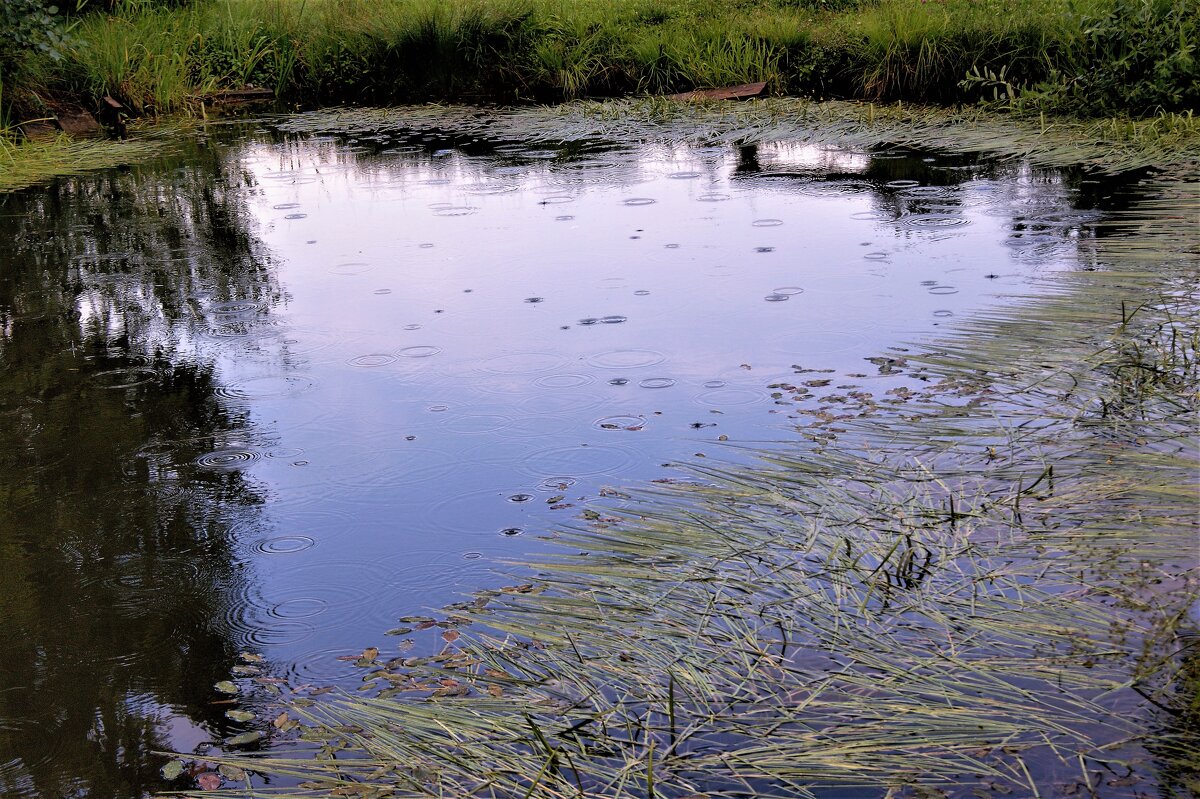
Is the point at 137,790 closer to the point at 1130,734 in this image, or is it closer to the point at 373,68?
the point at 1130,734

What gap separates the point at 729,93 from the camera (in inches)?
365

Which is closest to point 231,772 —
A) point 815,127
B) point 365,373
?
point 365,373

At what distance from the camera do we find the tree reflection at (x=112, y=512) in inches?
78.2

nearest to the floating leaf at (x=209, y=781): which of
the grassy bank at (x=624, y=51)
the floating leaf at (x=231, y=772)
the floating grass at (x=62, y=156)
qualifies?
the floating leaf at (x=231, y=772)

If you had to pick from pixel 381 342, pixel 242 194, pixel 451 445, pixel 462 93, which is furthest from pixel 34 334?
pixel 462 93

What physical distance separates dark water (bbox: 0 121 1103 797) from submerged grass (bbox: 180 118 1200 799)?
0.75 feet

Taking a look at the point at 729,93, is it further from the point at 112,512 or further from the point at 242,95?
the point at 112,512

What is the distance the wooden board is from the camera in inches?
363

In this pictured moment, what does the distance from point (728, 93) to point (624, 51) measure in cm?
123

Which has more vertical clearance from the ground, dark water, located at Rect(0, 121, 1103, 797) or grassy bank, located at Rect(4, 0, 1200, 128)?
grassy bank, located at Rect(4, 0, 1200, 128)

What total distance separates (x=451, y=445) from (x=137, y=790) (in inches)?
55.0

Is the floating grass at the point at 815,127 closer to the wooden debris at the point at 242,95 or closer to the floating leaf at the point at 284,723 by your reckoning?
the wooden debris at the point at 242,95

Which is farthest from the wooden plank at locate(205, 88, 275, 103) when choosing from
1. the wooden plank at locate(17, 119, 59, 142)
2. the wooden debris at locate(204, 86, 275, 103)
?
the wooden plank at locate(17, 119, 59, 142)

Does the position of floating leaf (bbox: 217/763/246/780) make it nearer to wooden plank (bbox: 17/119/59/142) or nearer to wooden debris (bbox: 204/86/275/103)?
wooden plank (bbox: 17/119/59/142)
